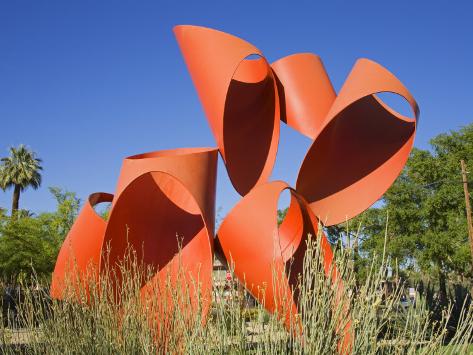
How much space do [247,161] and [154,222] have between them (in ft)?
6.71

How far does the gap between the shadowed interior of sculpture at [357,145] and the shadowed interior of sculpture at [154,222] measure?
2260 mm

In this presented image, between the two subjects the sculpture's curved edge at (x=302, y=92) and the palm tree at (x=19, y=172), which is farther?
the palm tree at (x=19, y=172)

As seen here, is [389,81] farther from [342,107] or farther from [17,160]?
[17,160]

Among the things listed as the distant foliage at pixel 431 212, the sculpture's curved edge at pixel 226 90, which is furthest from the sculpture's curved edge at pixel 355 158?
the distant foliage at pixel 431 212

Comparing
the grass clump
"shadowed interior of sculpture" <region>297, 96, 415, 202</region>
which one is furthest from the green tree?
the grass clump

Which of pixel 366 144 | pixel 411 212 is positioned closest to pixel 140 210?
pixel 366 144

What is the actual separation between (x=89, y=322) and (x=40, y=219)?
26130 millimetres

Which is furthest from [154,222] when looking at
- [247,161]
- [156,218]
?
[247,161]

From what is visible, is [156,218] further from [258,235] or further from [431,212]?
[431,212]

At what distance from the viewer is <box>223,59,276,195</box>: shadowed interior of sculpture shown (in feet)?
29.5

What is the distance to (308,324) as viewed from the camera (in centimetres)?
275

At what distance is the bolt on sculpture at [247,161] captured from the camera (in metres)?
7.96

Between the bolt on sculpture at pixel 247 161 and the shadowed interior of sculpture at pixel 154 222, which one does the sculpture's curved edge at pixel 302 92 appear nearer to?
the bolt on sculpture at pixel 247 161

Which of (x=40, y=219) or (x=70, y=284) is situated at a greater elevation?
(x=40, y=219)
